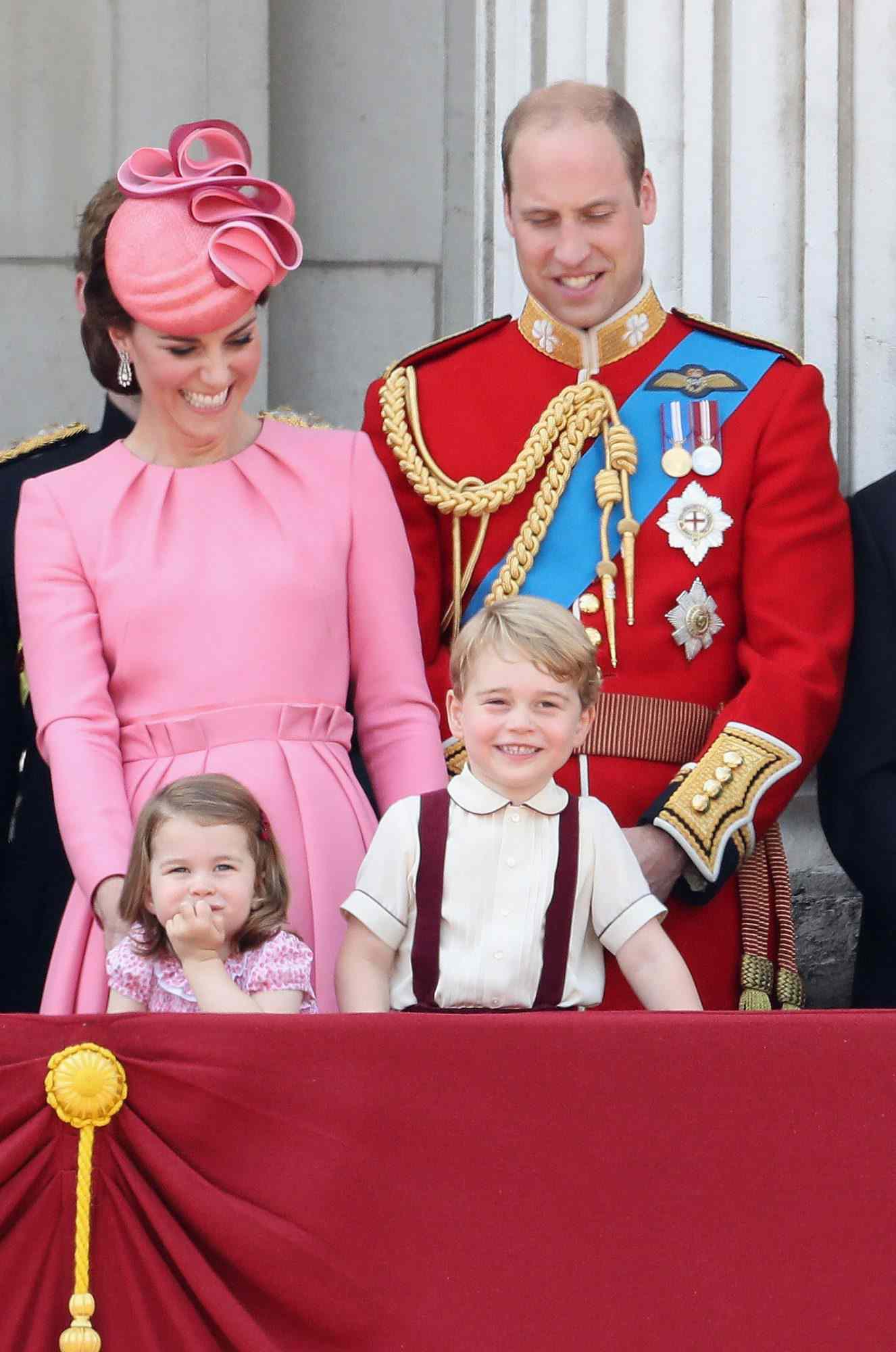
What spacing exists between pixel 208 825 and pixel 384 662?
0.41 meters

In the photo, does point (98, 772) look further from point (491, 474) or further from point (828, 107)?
point (828, 107)

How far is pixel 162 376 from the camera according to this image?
3029 millimetres

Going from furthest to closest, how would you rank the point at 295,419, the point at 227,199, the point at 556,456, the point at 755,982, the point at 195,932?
1. the point at 295,419
2. the point at 556,456
3. the point at 755,982
4. the point at 227,199
5. the point at 195,932

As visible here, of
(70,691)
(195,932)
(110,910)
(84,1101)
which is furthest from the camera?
(70,691)

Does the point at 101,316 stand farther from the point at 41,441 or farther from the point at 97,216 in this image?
the point at 41,441

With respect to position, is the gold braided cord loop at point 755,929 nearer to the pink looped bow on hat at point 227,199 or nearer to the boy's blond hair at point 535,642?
the boy's blond hair at point 535,642

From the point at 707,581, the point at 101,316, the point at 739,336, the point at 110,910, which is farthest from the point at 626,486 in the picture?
the point at 110,910

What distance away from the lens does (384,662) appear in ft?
10.0

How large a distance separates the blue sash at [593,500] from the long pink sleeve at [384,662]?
25cm

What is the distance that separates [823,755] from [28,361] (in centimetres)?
168

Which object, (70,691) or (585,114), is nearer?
(70,691)

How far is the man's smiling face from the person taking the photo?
10.7 ft

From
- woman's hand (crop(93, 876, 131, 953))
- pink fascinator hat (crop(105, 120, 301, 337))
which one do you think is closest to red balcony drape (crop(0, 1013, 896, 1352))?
woman's hand (crop(93, 876, 131, 953))

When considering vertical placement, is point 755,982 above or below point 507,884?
below
